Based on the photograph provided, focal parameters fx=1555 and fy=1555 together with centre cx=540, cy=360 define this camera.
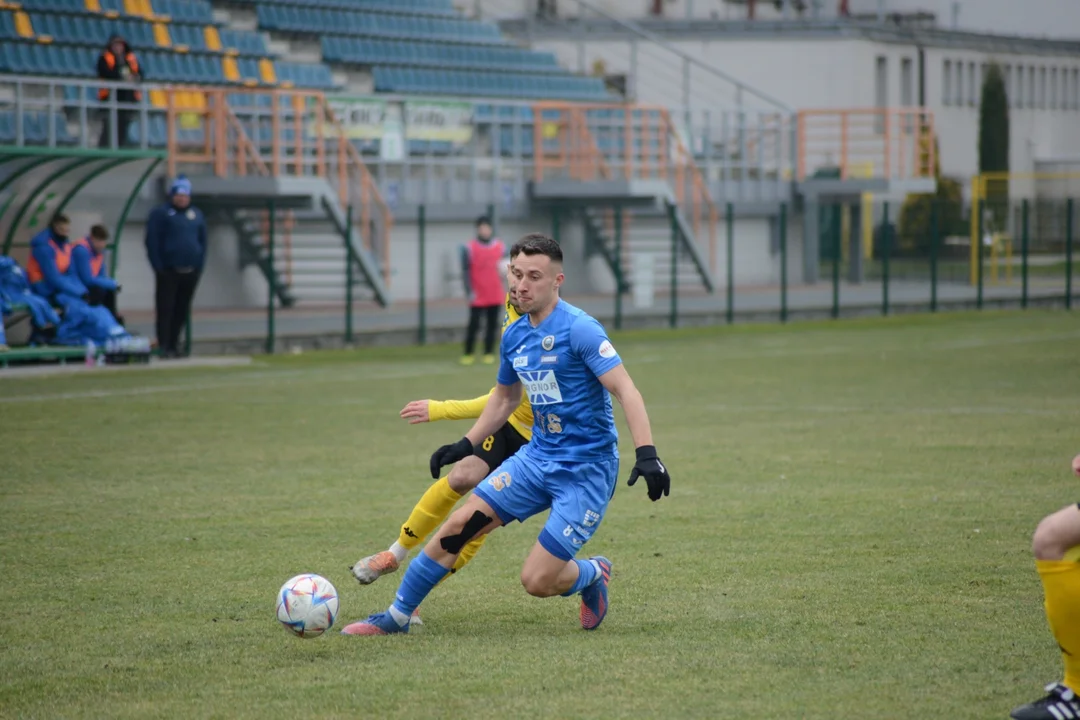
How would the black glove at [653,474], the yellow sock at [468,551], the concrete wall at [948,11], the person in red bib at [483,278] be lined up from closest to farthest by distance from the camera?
1. the black glove at [653,474]
2. the yellow sock at [468,551]
3. the person in red bib at [483,278]
4. the concrete wall at [948,11]

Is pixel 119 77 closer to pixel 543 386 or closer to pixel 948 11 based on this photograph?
pixel 543 386

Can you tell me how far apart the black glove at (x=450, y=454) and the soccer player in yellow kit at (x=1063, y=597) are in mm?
2639

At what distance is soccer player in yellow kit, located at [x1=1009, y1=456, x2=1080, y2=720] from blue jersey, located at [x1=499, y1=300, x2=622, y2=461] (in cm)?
207

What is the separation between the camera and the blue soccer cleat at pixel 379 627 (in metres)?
6.64

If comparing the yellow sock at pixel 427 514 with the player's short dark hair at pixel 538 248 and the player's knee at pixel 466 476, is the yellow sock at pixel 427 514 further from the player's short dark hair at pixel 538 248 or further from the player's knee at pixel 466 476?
the player's short dark hair at pixel 538 248

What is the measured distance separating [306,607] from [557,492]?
1166mm

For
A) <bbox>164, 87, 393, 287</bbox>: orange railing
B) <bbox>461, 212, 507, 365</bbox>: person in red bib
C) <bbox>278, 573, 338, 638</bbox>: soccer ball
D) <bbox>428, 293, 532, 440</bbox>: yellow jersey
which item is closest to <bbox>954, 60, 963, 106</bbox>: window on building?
<bbox>164, 87, 393, 287</bbox>: orange railing

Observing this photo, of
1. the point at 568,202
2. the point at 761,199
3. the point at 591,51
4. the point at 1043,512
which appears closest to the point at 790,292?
the point at 761,199

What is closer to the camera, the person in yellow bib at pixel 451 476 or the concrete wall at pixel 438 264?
the person in yellow bib at pixel 451 476

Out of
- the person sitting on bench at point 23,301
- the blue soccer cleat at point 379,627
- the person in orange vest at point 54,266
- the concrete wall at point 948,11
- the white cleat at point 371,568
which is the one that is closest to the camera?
the blue soccer cleat at point 379,627

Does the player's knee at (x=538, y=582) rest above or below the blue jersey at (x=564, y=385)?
below

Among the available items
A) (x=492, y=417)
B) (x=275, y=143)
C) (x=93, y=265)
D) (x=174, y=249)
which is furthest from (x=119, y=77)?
(x=492, y=417)

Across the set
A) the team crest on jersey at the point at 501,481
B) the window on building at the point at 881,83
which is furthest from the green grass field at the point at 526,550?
the window on building at the point at 881,83

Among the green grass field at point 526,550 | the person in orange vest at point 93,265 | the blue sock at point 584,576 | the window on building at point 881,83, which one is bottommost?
the green grass field at point 526,550
